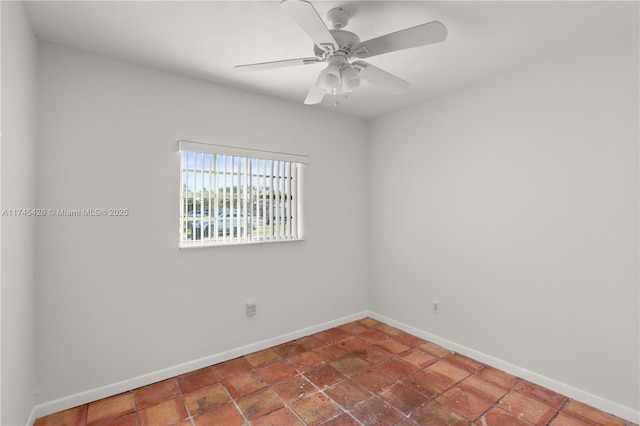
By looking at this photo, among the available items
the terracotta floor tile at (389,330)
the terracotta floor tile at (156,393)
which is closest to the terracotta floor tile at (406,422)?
the terracotta floor tile at (389,330)

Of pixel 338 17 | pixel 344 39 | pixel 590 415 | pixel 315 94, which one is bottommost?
pixel 590 415

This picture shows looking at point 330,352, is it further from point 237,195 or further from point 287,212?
point 237,195

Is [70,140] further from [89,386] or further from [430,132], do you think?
[430,132]

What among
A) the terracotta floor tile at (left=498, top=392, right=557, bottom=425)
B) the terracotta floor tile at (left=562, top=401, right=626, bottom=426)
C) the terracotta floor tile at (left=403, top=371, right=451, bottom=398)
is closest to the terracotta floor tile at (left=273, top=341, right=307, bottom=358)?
the terracotta floor tile at (left=403, top=371, right=451, bottom=398)

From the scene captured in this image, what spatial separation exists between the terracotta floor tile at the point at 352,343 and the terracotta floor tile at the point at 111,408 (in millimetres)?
1789

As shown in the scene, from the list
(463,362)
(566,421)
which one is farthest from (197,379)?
(566,421)

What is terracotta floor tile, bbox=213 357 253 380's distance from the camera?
2574 millimetres

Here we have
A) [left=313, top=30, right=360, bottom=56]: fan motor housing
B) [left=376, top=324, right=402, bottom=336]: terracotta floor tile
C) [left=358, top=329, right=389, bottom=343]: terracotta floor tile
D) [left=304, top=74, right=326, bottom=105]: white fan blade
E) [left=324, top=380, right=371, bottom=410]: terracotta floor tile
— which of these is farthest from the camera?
[left=376, top=324, right=402, bottom=336]: terracotta floor tile

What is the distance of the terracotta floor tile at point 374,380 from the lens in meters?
2.36

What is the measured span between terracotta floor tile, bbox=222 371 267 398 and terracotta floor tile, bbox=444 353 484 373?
1.65m

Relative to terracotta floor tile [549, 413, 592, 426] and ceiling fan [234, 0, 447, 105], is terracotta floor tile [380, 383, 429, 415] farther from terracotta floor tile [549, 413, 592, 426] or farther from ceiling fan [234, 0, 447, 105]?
ceiling fan [234, 0, 447, 105]

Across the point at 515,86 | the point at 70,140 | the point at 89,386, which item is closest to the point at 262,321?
the point at 89,386

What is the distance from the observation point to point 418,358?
2818 millimetres

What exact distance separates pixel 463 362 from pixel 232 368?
2.02 metres
